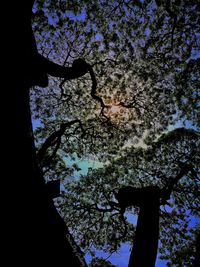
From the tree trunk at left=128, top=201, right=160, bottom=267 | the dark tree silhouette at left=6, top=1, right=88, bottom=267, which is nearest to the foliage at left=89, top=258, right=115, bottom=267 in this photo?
the tree trunk at left=128, top=201, right=160, bottom=267

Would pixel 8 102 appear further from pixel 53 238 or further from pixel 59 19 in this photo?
pixel 59 19

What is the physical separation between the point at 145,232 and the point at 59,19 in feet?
35.6

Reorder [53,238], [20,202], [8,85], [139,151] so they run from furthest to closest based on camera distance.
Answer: [139,151], [8,85], [53,238], [20,202]

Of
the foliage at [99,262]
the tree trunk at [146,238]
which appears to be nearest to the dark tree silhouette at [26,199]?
the tree trunk at [146,238]

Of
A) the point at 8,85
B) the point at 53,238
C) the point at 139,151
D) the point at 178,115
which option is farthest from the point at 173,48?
the point at 53,238

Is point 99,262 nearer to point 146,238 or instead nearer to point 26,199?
point 146,238

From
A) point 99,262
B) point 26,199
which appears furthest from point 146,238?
point 99,262

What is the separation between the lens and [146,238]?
16.8 feet

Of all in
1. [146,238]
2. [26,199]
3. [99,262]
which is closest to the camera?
[26,199]

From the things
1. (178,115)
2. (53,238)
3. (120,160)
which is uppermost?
(178,115)

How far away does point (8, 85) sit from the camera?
3283 mm

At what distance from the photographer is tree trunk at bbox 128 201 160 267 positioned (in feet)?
15.6

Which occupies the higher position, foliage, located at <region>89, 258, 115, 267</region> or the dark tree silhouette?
foliage, located at <region>89, 258, 115, 267</region>

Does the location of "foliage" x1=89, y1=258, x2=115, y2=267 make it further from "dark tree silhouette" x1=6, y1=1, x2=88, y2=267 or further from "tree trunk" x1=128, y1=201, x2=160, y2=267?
"dark tree silhouette" x1=6, y1=1, x2=88, y2=267
